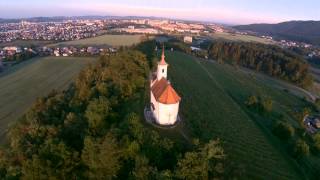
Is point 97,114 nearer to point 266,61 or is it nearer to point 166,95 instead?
point 166,95

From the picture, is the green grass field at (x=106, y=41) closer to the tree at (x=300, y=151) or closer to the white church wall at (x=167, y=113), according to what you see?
the white church wall at (x=167, y=113)

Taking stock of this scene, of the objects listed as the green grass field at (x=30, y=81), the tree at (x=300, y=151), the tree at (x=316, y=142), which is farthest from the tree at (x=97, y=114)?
the tree at (x=316, y=142)

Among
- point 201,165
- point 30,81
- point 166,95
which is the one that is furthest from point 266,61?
point 201,165

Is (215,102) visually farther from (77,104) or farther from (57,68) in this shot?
(57,68)

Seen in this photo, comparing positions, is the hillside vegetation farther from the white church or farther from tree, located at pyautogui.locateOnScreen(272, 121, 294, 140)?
the white church

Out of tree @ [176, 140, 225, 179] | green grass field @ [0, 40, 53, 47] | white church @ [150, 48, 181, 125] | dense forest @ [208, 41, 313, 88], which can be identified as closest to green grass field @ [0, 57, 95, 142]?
white church @ [150, 48, 181, 125]
